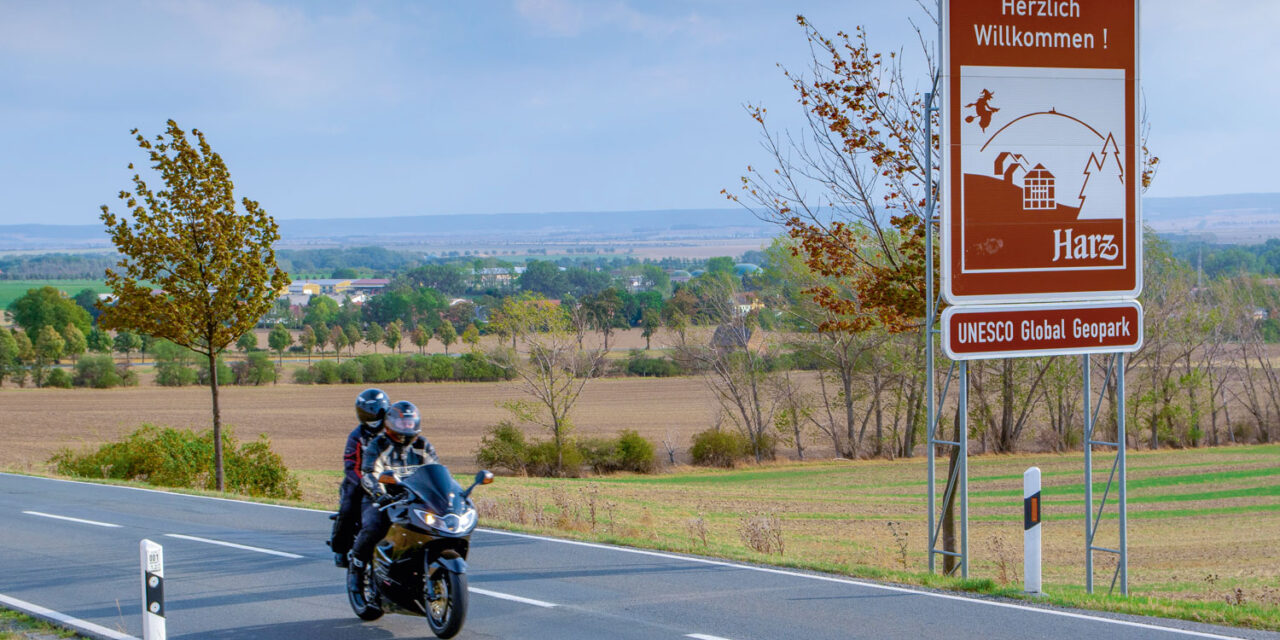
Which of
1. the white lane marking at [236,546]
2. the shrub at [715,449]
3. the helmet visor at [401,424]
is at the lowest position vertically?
the shrub at [715,449]

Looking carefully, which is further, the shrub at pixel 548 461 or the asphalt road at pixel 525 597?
the shrub at pixel 548 461

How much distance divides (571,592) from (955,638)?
3.27 meters

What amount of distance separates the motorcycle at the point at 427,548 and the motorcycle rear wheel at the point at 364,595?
228 millimetres

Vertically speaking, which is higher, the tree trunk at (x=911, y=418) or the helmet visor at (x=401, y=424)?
the helmet visor at (x=401, y=424)

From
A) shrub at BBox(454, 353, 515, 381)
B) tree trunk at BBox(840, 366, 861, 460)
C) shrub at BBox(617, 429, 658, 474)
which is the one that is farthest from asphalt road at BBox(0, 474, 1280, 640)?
shrub at BBox(454, 353, 515, 381)

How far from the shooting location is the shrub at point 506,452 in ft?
150

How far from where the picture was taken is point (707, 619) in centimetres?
834

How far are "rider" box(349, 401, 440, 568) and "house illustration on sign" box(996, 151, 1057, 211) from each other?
5.88m

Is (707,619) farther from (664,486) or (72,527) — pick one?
(664,486)

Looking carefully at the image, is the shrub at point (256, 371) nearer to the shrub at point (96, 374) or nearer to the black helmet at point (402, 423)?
the shrub at point (96, 374)

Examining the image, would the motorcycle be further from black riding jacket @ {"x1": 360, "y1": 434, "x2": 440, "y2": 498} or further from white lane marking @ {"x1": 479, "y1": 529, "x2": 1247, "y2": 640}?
white lane marking @ {"x1": 479, "y1": 529, "x2": 1247, "y2": 640}

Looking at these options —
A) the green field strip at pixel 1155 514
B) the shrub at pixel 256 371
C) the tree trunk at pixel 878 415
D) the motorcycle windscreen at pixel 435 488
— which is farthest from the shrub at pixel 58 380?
the motorcycle windscreen at pixel 435 488

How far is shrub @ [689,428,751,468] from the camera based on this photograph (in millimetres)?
49031

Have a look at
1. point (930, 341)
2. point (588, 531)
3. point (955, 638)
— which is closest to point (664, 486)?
point (588, 531)
